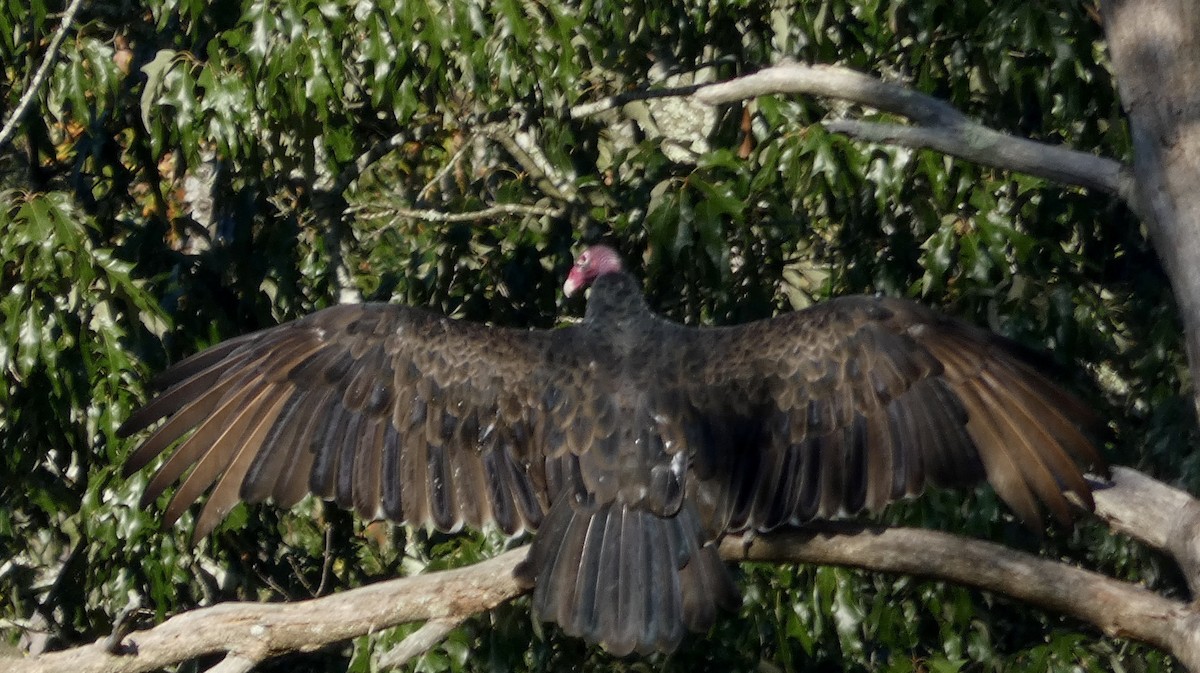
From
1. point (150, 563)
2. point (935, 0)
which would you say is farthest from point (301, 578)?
point (935, 0)

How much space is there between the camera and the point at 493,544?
3.91 meters

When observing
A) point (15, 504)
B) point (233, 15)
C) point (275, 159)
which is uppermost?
point (233, 15)

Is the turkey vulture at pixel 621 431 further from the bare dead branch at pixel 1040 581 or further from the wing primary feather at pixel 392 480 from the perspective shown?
the bare dead branch at pixel 1040 581

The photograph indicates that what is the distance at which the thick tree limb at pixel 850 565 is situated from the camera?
296cm

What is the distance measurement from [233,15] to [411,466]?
130 centimetres

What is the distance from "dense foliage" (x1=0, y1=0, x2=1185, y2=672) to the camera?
364 cm

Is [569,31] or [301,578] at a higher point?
[569,31]

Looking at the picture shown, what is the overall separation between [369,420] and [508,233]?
807 millimetres

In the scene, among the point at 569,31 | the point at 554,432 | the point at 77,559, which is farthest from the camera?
the point at 77,559

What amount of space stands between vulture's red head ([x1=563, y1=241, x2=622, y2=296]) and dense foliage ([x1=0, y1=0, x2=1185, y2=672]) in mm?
101

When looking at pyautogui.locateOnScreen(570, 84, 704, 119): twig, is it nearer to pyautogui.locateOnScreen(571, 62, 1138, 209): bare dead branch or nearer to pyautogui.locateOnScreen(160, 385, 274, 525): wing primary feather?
pyautogui.locateOnScreen(571, 62, 1138, 209): bare dead branch

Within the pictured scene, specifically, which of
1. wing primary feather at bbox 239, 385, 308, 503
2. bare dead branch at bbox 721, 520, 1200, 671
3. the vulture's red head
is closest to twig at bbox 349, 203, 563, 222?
the vulture's red head

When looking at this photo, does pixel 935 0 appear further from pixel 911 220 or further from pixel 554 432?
pixel 554 432

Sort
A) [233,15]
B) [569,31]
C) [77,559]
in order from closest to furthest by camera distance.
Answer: [569,31]
[233,15]
[77,559]
